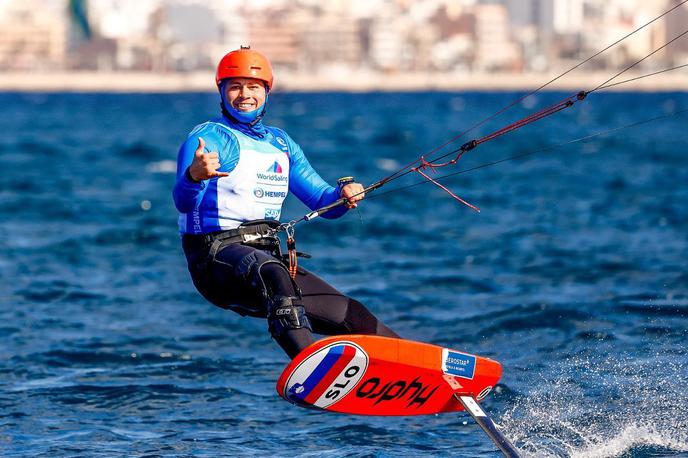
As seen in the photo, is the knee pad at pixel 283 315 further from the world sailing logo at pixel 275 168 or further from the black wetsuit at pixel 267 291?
the world sailing logo at pixel 275 168

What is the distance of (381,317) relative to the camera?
1362 centimetres

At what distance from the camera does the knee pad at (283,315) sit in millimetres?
7418

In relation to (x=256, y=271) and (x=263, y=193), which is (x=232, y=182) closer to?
→ (x=263, y=193)

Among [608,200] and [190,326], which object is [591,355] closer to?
[190,326]

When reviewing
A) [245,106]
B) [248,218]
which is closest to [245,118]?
[245,106]

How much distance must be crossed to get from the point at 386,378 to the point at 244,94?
6.29 feet

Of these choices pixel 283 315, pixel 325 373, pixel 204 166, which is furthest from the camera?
pixel 325 373

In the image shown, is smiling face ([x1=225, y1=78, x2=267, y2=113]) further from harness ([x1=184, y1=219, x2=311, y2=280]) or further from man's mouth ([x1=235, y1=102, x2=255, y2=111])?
harness ([x1=184, y1=219, x2=311, y2=280])

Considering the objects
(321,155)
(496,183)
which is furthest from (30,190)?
(321,155)

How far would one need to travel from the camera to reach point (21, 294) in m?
A: 15.2

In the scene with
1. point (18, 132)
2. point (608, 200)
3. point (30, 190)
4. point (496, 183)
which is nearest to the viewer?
point (608, 200)

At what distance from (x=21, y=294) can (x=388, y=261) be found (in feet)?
17.8

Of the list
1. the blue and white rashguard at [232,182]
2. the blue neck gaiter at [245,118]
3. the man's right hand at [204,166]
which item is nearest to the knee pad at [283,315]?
the blue and white rashguard at [232,182]

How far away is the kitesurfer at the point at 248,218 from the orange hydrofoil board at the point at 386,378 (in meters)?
0.20
